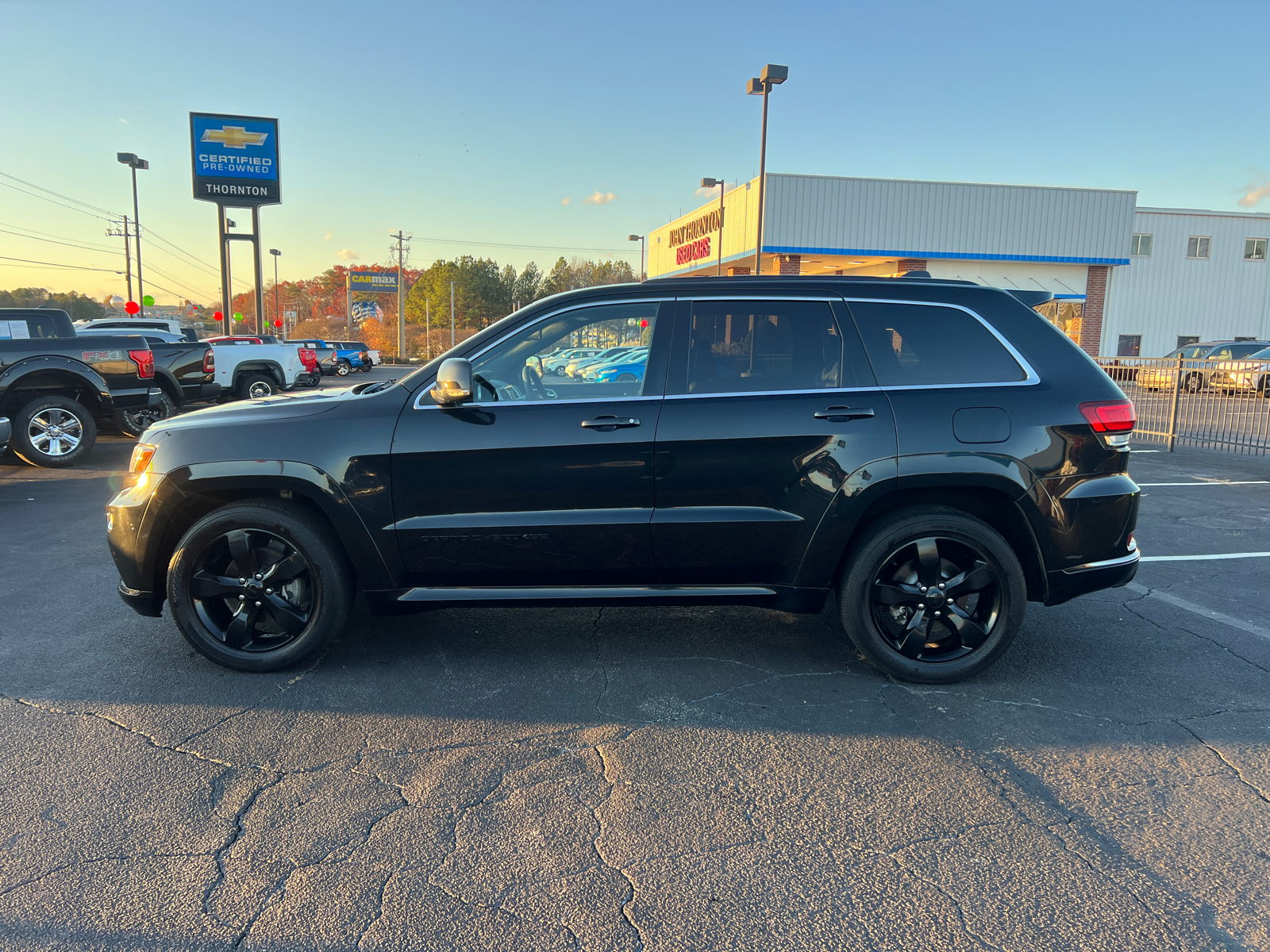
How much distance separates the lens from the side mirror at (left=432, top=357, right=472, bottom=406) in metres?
3.76

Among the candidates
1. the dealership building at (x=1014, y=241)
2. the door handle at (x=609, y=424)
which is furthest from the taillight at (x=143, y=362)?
the dealership building at (x=1014, y=241)

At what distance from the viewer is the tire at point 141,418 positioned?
12570mm

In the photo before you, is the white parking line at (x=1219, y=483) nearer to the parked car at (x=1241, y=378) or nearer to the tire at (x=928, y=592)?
the parked car at (x=1241, y=378)

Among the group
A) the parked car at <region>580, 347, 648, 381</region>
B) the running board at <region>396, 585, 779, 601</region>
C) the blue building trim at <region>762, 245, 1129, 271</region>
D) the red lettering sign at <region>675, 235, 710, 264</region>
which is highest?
the red lettering sign at <region>675, 235, 710, 264</region>

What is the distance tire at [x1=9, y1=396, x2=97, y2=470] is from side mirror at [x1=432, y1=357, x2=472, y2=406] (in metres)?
9.18

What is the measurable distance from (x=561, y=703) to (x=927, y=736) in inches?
61.0

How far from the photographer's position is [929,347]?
13.3ft

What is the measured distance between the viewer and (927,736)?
3518 millimetres

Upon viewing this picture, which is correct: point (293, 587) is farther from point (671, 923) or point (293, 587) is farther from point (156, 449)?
point (671, 923)

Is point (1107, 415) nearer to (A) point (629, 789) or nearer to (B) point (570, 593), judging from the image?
(B) point (570, 593)

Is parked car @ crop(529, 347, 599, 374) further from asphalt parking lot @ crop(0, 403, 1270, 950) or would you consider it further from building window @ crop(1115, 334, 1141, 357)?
building window @ crop(1115, 334, 1141, 357)

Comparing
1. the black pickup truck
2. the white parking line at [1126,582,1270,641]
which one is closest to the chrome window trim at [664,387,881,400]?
the white parking line at [1126,582,1270,641]

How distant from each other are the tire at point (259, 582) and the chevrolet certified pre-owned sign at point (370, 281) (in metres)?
99.6

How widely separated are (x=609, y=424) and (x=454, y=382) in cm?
71
